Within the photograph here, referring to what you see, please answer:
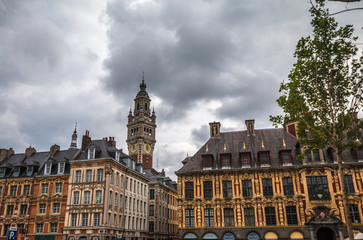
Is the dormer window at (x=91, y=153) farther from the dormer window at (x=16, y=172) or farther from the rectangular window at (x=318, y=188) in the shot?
the rectangular window at (x=318, y=188)

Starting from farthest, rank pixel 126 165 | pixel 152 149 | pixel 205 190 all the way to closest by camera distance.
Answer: pixel 152 149, pixel 126 165, pixel 205 190

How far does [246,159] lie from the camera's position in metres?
37.5

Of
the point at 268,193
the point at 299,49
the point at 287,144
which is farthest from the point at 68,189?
the point at 299,49

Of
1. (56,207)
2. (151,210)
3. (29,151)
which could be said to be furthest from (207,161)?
(29,151)

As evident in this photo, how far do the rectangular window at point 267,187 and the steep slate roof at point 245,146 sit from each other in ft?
6.60

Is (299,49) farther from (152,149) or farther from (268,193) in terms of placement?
(152,149)

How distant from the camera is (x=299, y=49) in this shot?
68.3 feet

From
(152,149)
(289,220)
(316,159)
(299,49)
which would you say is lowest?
(289,220)

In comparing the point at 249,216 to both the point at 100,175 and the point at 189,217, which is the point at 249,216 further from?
the point at 100,175

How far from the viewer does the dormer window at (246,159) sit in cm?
3712

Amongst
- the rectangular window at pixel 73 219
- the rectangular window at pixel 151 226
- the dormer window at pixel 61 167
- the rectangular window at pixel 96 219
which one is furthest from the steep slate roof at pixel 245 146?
the rectangular window at pixel 151 226

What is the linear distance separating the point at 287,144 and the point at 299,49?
20.6 metres

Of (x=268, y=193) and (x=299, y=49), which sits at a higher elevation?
(x=299, y=49)

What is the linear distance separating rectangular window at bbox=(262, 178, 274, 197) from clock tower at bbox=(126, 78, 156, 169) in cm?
5460
